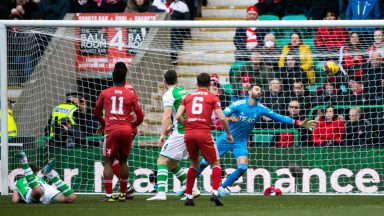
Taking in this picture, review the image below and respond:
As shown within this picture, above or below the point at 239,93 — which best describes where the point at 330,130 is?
below

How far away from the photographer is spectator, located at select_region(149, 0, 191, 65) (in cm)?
2056

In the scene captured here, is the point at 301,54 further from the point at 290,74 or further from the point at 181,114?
the point at 181,114

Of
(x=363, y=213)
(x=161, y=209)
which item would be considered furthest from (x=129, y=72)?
(x=363, y=213)

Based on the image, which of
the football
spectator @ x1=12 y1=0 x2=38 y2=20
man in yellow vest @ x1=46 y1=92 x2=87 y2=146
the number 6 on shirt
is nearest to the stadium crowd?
the football

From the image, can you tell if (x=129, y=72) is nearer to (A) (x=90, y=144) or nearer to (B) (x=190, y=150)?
(A) (x=90, y=144)

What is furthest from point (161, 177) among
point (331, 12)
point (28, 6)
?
point (28, 6)

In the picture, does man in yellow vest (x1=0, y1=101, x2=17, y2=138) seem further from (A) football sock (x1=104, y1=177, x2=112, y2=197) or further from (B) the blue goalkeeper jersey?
(B) the blue goalkeeper jersey

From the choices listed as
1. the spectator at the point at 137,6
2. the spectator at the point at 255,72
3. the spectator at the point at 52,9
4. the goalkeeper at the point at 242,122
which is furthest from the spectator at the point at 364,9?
the spectator at the point at 52,9

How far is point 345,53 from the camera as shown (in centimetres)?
1920

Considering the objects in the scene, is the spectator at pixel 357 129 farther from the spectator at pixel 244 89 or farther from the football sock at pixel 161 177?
the football sock at pixel 161 177

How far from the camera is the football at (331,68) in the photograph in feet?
62.1

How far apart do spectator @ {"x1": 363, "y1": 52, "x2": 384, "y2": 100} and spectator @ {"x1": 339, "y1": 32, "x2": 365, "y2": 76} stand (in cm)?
15

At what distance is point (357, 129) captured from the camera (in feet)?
61.9

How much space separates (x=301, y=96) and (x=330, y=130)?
827mm
